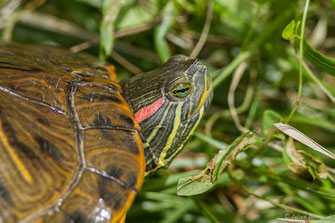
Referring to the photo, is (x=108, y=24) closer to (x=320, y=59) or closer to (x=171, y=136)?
(x=171, y=136)

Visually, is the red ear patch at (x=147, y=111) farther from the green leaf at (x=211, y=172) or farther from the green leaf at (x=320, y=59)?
the green leaf at (x=320, y=59)

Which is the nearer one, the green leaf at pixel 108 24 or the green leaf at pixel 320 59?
the green leaf at pixel 320 59

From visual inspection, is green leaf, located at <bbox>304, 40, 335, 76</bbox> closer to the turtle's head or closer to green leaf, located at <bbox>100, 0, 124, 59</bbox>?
the turtle's head

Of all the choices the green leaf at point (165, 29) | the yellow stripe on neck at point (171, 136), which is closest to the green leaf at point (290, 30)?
the yellow stripe on neck at point (171, 136)

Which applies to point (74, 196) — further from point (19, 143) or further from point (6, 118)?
point (6, 118)

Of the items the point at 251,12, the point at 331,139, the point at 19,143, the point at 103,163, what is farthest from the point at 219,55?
the point at 19,143

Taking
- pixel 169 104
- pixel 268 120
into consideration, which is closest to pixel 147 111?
pixel 169 104

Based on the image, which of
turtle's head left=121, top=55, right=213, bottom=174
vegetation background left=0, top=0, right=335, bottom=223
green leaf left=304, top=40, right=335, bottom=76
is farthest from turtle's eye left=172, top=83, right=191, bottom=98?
green leaf left=304, top=40, right=335, bottom=76

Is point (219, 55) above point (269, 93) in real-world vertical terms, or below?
above
